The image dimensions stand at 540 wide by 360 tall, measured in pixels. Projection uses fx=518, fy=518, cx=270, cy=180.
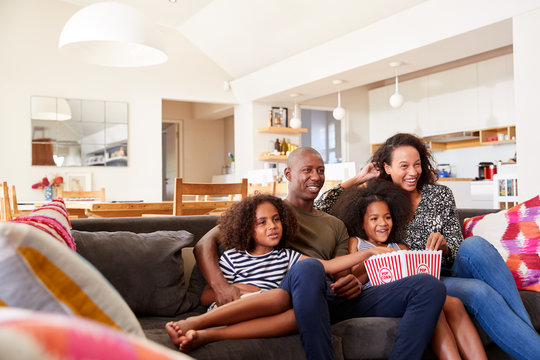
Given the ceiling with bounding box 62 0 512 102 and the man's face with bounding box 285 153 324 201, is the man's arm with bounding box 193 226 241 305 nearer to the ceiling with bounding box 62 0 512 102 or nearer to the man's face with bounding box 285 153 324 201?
the man's face with bounding box 285 153 324 201

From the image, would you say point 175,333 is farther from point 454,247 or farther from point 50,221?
point 454,247

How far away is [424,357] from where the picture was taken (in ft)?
5.90

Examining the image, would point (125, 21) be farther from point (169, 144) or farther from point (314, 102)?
point (169, 144)

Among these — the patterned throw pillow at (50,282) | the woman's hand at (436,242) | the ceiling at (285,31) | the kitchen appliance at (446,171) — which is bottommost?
the woman's hand at (436,242)

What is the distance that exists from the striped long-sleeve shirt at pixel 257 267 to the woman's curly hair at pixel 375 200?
1.27 feet

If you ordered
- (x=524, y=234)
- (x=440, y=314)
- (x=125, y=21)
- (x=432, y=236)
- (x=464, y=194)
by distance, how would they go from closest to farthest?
(x=440, y=314)
(x=432, y=236)
(x=524, y=234)
(x=125, y=21)
(x=464, y=194)

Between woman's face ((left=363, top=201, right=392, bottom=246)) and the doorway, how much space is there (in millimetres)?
7242

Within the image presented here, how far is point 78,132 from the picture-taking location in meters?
6.79

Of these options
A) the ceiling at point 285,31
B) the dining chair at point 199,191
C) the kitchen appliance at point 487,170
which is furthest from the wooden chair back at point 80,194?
the kitchen appliance at point 487,170

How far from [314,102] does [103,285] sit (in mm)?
7667

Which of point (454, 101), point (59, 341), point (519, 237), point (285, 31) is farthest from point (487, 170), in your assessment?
point (59, 341)

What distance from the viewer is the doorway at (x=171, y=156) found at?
9242 mm

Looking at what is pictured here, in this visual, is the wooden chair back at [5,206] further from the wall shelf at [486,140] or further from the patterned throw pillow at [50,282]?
the wall shelf at [486,140]

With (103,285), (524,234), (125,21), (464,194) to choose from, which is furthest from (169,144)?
(103,285)
